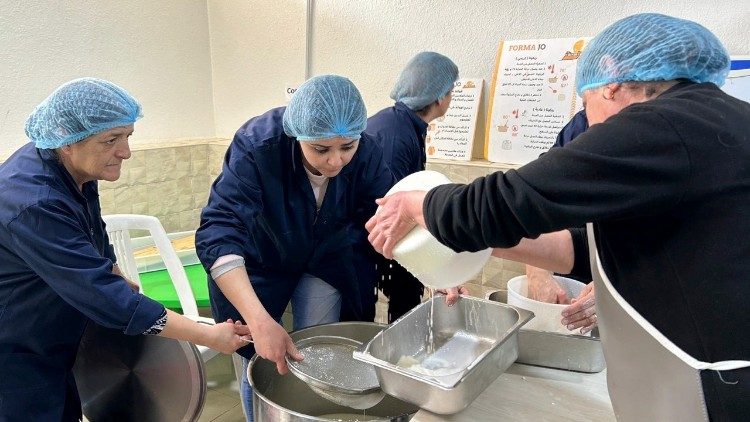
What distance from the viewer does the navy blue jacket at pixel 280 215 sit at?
1.35 metres

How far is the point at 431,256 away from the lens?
3.21ft

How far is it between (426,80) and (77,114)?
1.15 m

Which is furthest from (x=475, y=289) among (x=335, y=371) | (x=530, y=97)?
(x=335, y=371)

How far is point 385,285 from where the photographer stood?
1.79m

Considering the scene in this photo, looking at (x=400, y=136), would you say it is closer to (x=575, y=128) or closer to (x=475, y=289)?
(x=575, y=128)

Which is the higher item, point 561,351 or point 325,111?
point 325,111

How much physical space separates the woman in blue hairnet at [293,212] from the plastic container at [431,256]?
39 centimetres

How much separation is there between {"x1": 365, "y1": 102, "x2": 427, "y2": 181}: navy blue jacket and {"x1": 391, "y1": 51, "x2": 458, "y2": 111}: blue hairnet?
48 millimetres

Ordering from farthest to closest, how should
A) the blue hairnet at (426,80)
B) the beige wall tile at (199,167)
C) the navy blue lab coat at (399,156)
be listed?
the beige wall tile at (199,167)
the blue hairnet at (426,80)
the navy blue lab coat at (399,156)

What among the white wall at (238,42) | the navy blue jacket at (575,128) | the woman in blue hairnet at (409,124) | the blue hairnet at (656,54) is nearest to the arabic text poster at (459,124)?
the white wall at (238,42)

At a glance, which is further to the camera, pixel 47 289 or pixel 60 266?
pixel 47 289

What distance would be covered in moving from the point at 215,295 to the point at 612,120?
49.0 inches

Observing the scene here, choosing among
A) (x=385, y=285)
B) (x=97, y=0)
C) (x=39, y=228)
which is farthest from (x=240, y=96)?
(x=39, y=228)

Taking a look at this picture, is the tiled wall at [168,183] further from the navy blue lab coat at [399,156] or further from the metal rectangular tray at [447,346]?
the metal rectangular tray at [447,346]
